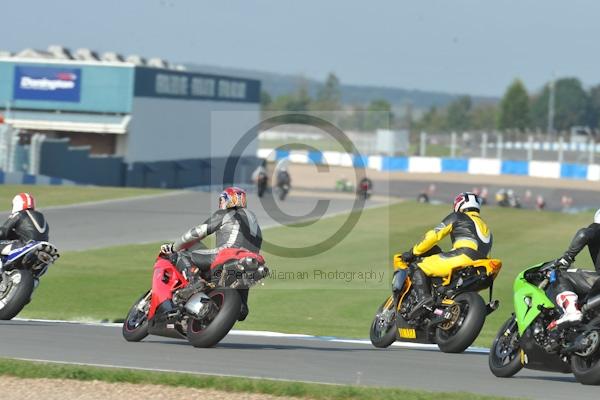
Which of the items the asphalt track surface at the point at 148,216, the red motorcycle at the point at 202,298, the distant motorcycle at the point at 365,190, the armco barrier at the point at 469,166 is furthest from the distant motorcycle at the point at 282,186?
the red motorcycle at the point at 202,298

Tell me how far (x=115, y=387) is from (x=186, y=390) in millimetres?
602

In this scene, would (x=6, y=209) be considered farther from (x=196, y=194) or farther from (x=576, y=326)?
(x=576, y=326)

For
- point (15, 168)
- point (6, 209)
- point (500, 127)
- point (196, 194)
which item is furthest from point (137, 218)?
point (500, 127)

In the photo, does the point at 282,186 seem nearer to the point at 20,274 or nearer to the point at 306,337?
the point at 306,337

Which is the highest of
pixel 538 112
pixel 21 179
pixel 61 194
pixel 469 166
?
pixel 538 112

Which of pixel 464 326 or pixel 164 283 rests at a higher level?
pixel 164 283

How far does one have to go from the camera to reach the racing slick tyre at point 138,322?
41.4ft

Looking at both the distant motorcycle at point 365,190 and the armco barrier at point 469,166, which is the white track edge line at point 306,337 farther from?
the armco barrier at point 469,166

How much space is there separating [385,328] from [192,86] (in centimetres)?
6066

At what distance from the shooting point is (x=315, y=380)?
10.2 m

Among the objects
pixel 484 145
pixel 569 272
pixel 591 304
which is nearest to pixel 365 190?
pixel 484 145

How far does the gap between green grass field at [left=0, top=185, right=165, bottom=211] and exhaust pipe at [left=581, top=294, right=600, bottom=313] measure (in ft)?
92.7

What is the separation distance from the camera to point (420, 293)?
13.1 m

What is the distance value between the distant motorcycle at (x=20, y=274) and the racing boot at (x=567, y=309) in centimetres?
666
